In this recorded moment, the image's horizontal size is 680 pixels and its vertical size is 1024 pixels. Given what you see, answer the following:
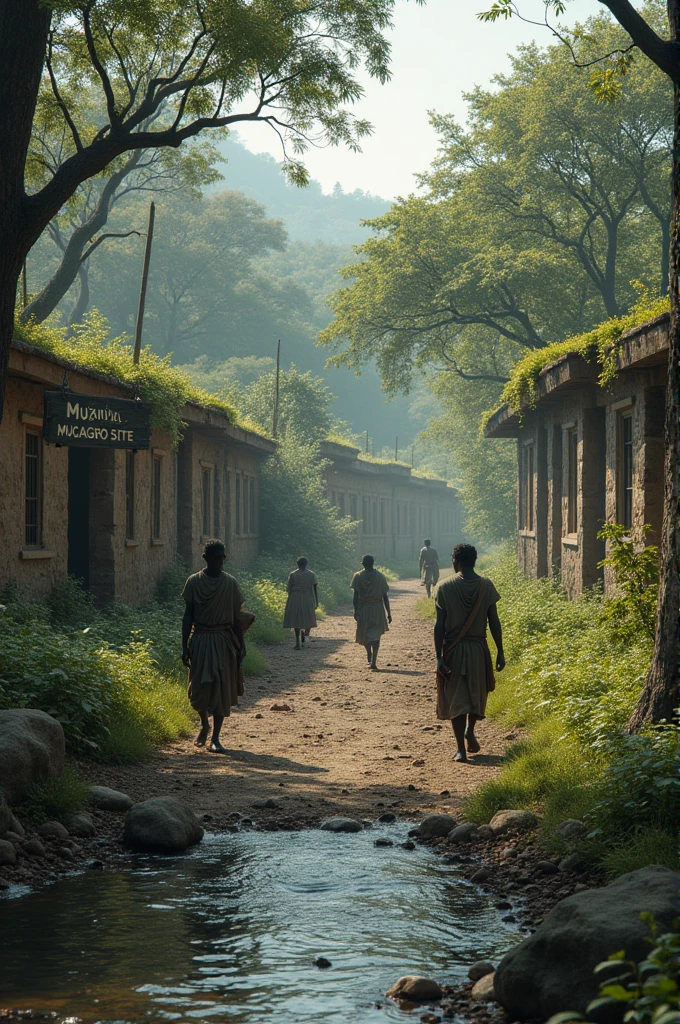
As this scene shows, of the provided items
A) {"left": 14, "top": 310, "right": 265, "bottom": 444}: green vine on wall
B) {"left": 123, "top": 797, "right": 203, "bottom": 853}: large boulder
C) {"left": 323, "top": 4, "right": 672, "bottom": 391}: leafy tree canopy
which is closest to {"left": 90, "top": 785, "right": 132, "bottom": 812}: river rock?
{"left": 123, "top": 797, "right": 203, "bottom": 853}: large boulder

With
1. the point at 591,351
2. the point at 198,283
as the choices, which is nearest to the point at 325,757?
the point at 591,351

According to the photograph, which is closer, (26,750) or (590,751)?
(26,750)

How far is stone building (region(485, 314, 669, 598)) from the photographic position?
38.0 ft

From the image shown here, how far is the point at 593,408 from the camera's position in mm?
15141

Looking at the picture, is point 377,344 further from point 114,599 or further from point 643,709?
point 643,709

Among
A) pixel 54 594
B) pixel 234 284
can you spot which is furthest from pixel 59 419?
pixel 234 284

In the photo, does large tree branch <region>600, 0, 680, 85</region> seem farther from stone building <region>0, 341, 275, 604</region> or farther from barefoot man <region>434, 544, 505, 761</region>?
stone building <region>0, 341, 275, 604</region>

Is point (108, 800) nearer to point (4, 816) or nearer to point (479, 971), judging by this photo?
point (4, 816)

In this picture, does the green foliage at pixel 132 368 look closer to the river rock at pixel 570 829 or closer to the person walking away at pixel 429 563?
the river rock at pixel 570 829

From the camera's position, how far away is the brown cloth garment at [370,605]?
16.1 m

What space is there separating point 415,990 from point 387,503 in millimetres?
44439

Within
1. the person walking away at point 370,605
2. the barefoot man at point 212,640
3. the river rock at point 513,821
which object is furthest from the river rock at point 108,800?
the person walking away at point 370,605

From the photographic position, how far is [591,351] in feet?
42.8

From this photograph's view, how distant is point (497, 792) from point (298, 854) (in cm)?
162
